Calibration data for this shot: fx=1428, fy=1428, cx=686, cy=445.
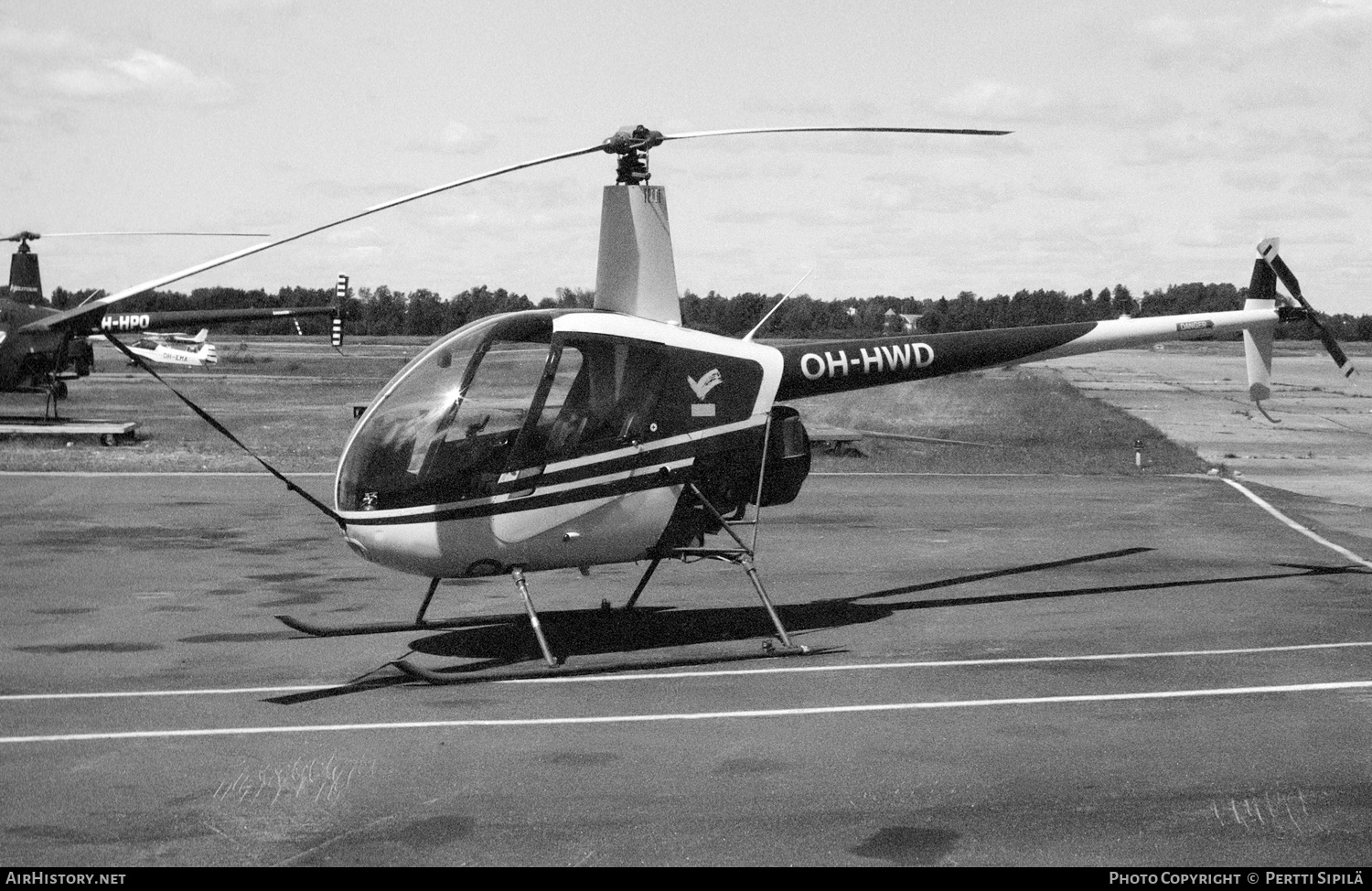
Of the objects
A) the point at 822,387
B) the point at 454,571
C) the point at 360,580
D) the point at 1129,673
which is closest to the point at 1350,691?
the point at 1129,673

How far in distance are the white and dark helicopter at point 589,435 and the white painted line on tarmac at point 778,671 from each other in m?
0.49

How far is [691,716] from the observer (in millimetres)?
9742

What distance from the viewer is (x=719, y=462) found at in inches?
482

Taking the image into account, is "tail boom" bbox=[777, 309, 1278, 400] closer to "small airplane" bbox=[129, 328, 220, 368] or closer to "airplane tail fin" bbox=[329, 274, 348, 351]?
"airplane tail fin" bbox=[329, 274, 348, 351]

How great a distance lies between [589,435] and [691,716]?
2753mm

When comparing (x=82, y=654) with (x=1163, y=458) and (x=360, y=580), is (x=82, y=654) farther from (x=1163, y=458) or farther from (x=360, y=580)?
(x=1163, y=458)

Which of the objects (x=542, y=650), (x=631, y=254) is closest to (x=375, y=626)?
(x=542, y=650)

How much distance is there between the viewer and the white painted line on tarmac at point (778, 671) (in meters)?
10.4

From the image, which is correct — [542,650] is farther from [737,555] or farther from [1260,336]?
[1260,336]

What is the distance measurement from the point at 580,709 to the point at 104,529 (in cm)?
Result: 1148

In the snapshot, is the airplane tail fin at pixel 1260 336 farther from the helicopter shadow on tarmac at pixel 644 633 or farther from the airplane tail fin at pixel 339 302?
the airplane tail fin at pixel 339 302

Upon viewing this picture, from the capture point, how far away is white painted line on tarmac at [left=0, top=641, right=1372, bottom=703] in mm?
10352

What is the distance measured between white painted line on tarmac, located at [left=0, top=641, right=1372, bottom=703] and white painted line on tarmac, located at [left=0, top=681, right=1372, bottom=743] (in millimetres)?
1078

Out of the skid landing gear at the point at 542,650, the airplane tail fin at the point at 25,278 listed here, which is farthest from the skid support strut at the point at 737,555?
the airplane tail fin at the point at 25,278
